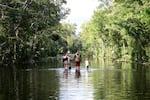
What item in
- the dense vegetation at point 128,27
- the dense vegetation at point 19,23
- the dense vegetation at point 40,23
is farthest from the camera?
the dense vegetation at point 19,23

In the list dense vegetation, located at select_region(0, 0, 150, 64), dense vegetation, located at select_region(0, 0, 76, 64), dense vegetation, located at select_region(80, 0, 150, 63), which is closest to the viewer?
dense vegetation, located at select_region(80, 0, 150, 63)

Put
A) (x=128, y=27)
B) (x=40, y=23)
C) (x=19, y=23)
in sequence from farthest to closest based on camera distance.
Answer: (x=40, y=23), (x=128, y=27), (x=19, y=23)

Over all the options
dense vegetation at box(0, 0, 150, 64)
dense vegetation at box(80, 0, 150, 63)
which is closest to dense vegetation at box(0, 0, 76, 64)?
dense vegetation at box(0, 0, 150, 64)

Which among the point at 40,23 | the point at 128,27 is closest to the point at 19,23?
the point at 40,23

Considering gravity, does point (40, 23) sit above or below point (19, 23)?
above

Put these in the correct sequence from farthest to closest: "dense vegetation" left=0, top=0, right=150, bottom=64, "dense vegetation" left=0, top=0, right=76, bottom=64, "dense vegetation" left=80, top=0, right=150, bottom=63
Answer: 1. "dense vegetation" left=0, top=0, right=76, bottom=64
2. "dense vegetation" left=0, top=0, right=150, bottom=64
3. "dense vegetation" left=80, top=0, right=150, bottom=63

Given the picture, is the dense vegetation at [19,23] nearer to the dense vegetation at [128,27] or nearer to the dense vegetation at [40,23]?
the dense vegetation at [40,23]

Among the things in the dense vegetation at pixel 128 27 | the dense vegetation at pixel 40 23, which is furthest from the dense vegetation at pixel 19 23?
the dense vegetation at pixel 128 27

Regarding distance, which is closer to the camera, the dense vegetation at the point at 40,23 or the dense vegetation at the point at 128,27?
the dense vegetation at the point at 128,27

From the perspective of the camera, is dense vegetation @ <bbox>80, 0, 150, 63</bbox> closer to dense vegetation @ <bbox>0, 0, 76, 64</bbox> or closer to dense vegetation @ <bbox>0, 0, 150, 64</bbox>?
dense vegetation @ <bbox>0, 0, 150, 64</bbox>

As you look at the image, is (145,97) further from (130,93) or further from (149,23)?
(149,23)

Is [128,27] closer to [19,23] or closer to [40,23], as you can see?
[40,23]

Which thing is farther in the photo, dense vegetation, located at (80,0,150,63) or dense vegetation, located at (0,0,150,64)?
dense vegetation, located at (0,0,150,64)

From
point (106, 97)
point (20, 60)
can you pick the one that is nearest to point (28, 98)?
point (106, 97)
